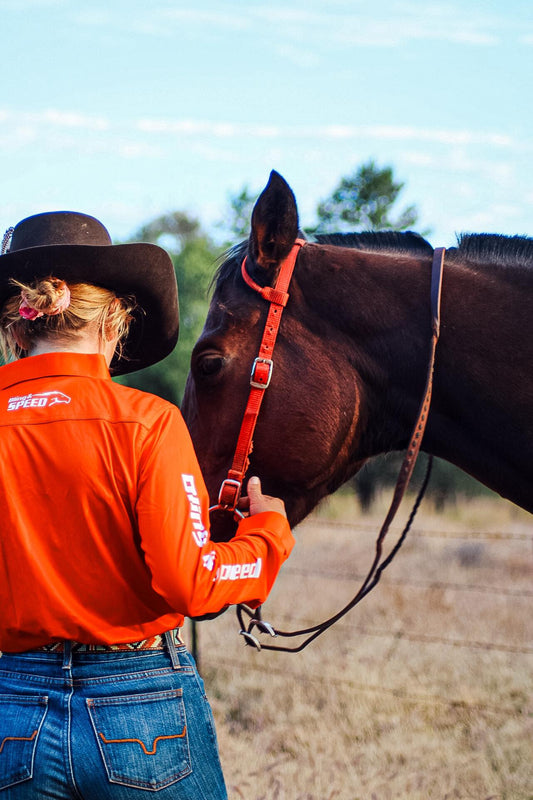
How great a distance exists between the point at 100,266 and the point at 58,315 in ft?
0.58

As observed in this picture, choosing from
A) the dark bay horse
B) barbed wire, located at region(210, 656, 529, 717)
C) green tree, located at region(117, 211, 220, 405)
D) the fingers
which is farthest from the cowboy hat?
green tree, located at region(117, 211, 220, 405)

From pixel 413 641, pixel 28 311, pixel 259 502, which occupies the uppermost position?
pixel 28 311

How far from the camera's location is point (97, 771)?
4.78ft

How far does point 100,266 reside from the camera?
5.77 feet

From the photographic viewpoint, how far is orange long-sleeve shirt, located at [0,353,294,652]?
1506mm

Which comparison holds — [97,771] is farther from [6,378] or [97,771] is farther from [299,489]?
[299,489]

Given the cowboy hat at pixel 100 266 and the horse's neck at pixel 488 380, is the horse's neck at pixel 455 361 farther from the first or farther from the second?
the cowboy hat at pixel 100 266

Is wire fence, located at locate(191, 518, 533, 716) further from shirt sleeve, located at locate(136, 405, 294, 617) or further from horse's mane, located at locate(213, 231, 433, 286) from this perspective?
shirt sleeve, located at locate(136, 405, 294, 617)

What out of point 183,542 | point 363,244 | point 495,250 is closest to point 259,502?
point 183,542

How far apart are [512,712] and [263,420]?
3.66 m

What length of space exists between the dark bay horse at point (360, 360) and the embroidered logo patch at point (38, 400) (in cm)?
73

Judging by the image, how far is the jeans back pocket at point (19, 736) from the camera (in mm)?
1469

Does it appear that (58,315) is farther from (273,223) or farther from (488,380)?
(488,380)

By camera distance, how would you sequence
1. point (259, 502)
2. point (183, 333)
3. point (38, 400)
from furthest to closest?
point (183, 333), point (259, 502), point (38, 400)
